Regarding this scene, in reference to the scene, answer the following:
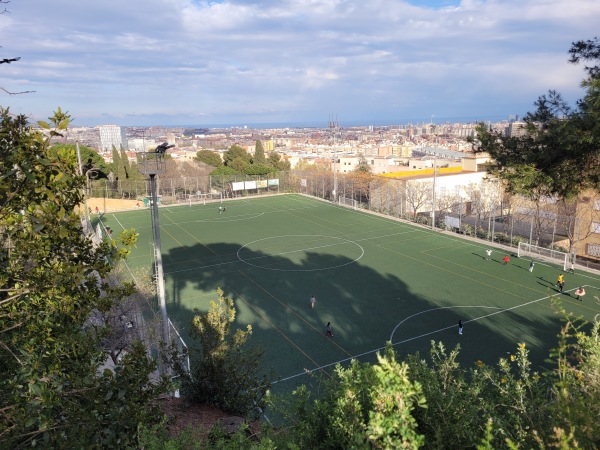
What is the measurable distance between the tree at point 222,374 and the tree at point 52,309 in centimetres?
652

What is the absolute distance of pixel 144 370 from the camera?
5605mm

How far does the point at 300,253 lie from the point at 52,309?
2765 cm

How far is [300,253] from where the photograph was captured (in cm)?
3272

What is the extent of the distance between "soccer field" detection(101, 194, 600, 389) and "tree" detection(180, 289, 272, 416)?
164 inches

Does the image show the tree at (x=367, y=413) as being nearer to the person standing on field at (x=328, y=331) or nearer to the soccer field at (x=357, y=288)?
the soccer field at (x=357, y=288)

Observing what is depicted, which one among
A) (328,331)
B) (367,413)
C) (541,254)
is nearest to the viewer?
(367,413)

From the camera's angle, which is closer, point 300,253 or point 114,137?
point 300,253

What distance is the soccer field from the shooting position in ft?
62.1

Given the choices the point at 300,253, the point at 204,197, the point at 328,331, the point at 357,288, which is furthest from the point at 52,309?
the point at 204,197

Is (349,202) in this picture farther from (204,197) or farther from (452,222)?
(204,197)

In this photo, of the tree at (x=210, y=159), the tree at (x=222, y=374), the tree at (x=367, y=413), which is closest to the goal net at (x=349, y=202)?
the tree at (x=210, y=159)

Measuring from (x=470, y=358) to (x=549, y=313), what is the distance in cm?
680

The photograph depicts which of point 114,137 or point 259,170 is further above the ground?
point 114,137

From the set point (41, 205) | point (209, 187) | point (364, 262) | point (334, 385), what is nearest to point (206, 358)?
point (334, 385)
